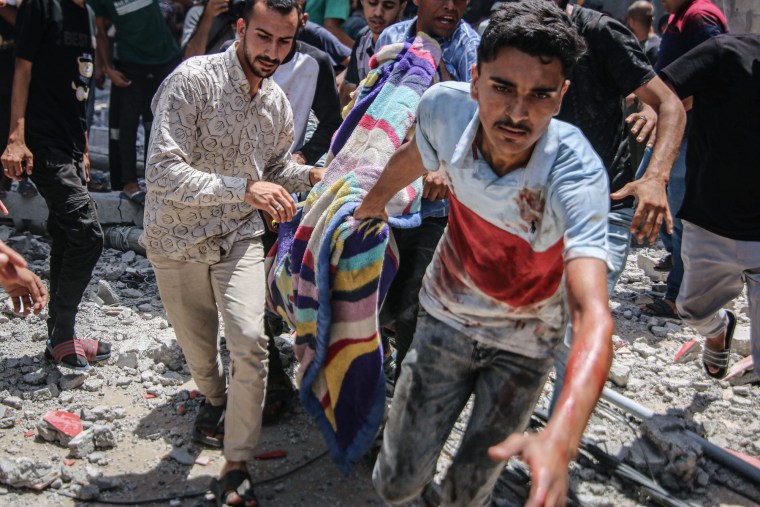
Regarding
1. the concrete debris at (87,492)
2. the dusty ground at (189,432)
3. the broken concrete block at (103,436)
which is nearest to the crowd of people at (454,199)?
the dusty ground at (189,432)

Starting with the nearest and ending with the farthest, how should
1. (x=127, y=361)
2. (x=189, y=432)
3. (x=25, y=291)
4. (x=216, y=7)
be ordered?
(x=25, y=291) < (x=189, y=432) < (x=127, y=361) < (x=216, y=7)

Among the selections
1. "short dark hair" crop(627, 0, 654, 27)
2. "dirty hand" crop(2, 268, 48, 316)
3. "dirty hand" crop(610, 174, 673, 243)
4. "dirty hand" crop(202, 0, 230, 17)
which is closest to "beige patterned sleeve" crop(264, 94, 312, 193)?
"dirty hand" crop(2, 268, 48, 316)

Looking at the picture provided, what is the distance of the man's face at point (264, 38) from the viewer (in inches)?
141

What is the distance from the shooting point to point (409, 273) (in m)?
3.90

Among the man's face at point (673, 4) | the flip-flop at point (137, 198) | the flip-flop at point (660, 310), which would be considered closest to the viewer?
the man's face at point (673, 4)

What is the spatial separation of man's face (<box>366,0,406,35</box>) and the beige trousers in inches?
87.1

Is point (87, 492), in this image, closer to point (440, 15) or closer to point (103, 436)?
point (103, 436)

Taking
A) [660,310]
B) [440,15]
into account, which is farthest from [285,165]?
[660,310]

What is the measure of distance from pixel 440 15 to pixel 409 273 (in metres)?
1.29

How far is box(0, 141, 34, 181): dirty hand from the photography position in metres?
4.36

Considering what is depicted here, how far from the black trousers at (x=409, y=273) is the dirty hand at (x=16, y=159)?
84.7 inches

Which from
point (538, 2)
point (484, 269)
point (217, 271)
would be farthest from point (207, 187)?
point (538, 2)

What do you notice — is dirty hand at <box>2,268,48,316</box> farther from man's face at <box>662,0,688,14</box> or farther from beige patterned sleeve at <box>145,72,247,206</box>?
man's face at <box>662,0,688,14</box>

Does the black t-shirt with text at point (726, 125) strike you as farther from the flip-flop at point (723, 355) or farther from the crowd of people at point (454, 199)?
the flip-flop at point (723, 355)
